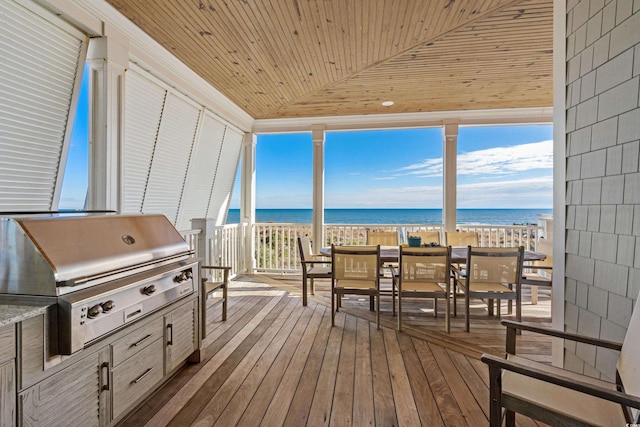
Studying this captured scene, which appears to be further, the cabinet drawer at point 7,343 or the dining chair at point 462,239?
the dining chair at point 462,239

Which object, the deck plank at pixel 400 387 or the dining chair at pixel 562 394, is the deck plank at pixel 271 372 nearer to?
the deck plank at pixel 400 387

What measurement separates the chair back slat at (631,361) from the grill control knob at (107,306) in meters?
2.25

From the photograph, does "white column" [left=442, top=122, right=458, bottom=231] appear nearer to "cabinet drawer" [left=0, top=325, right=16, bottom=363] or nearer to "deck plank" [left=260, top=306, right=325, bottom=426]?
"deck plank" [left=260, top=306, right=325, bottom=426]

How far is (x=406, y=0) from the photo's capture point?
231cm

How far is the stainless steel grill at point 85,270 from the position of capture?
1268mm

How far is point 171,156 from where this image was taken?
3.53 meters

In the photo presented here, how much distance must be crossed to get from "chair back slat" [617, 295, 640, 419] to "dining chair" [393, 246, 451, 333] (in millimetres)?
1641

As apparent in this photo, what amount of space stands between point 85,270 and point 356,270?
2417mm

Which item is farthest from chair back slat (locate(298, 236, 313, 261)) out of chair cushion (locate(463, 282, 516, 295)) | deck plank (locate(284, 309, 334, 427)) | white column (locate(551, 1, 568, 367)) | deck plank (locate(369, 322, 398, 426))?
white column (locate(551, 1, 568, 367))

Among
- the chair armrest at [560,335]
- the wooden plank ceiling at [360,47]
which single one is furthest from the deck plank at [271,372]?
the wooden plank ceiling at [360,47]

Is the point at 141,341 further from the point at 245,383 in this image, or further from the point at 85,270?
the point at 245,383

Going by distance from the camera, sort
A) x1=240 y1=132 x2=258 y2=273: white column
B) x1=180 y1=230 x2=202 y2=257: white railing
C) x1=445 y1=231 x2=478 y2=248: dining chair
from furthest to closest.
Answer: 1. x1=240 y1=132 x2=258 y2=273: white column
2. x1=445 y1=231 x2=478 y2=248: dining chair
3. x1=180 y1=230 x2=202 y2=257: white railing

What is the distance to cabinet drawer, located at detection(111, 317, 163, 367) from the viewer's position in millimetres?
1540

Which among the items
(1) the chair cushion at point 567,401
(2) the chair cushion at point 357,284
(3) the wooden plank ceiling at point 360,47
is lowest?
(2) the chair cushion at point 357,284
